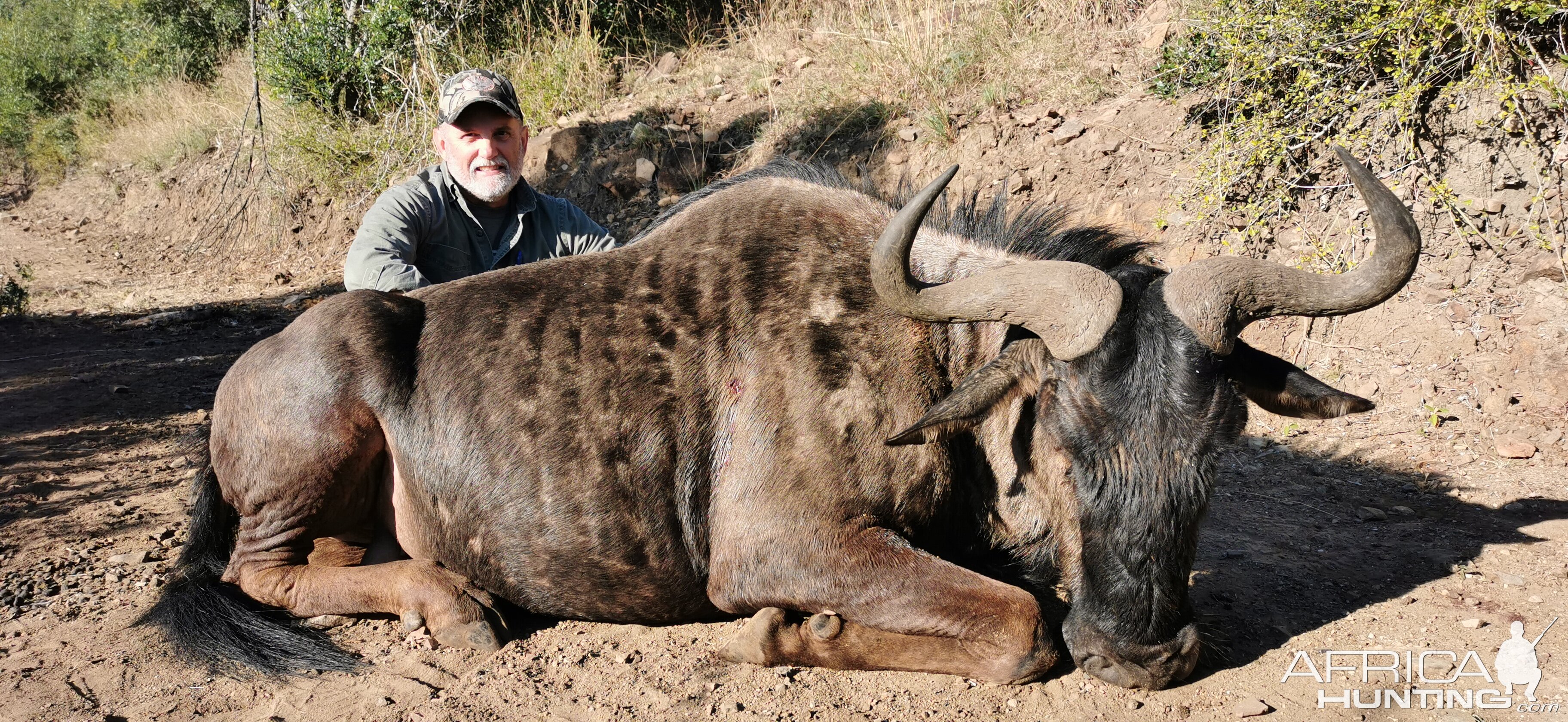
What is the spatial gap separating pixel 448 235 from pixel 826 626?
3368mm

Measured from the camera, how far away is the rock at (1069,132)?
328 inches

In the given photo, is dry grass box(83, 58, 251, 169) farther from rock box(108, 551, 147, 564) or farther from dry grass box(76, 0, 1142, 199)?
rock box(108, 551, 147, 564)

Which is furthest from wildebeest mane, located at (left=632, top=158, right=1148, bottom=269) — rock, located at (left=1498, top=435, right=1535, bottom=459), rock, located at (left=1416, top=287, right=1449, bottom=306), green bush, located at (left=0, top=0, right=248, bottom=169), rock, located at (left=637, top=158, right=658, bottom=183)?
green bush, located at (left=0, top=0, right=248, bottom=169)

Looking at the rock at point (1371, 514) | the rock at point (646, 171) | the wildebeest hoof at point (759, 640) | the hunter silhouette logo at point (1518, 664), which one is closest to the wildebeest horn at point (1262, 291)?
the hunter silhouette logo at point (1518, 664)

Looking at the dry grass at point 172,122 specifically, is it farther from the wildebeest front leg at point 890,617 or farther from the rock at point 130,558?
the wildebeest front leg at point 890,617

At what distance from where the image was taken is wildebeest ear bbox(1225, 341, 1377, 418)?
11.9ft

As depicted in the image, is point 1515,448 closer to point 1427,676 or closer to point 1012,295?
point 1427,676

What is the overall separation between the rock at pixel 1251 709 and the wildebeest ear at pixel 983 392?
49.6 inches

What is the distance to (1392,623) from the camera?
405 centimetres

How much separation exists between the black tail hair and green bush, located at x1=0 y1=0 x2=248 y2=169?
16704mm

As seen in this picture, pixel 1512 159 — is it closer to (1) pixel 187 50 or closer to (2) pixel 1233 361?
(2) pixel 1233 361

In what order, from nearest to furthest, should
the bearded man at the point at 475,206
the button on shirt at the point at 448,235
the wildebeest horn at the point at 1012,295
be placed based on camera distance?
the wildebeest horn at the point at 1012,295, the button on shirt at the point at 448,235, the bearded man at the point at 475,206

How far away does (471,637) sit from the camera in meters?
4.07

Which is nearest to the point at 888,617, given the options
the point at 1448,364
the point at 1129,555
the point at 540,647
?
the point at 1129,555
